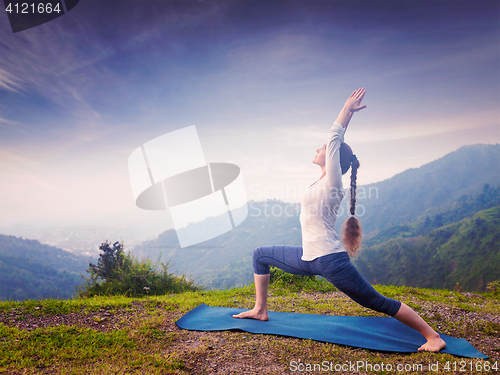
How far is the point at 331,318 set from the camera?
3.60 m

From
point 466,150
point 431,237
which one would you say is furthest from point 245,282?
point 466,150

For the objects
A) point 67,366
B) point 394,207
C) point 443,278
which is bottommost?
point 443,278

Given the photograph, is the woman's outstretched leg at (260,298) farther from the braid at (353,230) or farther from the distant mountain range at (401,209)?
the distant mountain range at (401,209)

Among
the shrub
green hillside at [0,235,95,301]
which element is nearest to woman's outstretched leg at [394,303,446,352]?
the shrub

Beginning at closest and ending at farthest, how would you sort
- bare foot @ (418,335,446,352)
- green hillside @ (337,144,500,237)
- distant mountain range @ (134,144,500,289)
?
bare foot @ (418,335,446,352) < distant mountain range @ (134,144,500,289) < green hillside @ (337,144,500,237)

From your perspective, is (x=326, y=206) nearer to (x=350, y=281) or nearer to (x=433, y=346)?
(x=350, y=281)

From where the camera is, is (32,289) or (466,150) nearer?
(32,289)

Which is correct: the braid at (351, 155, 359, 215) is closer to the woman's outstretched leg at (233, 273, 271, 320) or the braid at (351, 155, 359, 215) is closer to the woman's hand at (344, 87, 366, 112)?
the woman's hand at (344, 87, 366, 112)

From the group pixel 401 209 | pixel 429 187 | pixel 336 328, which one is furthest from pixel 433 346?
pixel 429 187

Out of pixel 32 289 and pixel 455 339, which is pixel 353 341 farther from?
pixel 32 289

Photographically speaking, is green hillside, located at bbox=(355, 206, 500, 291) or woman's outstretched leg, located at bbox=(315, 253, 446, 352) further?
green hillside, located at bbox=(355, 206, 500, 291)

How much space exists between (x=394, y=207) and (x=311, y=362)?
2729 cm

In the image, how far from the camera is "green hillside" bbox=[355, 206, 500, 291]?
44.4 feet

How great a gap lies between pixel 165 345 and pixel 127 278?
3967 millimetres
